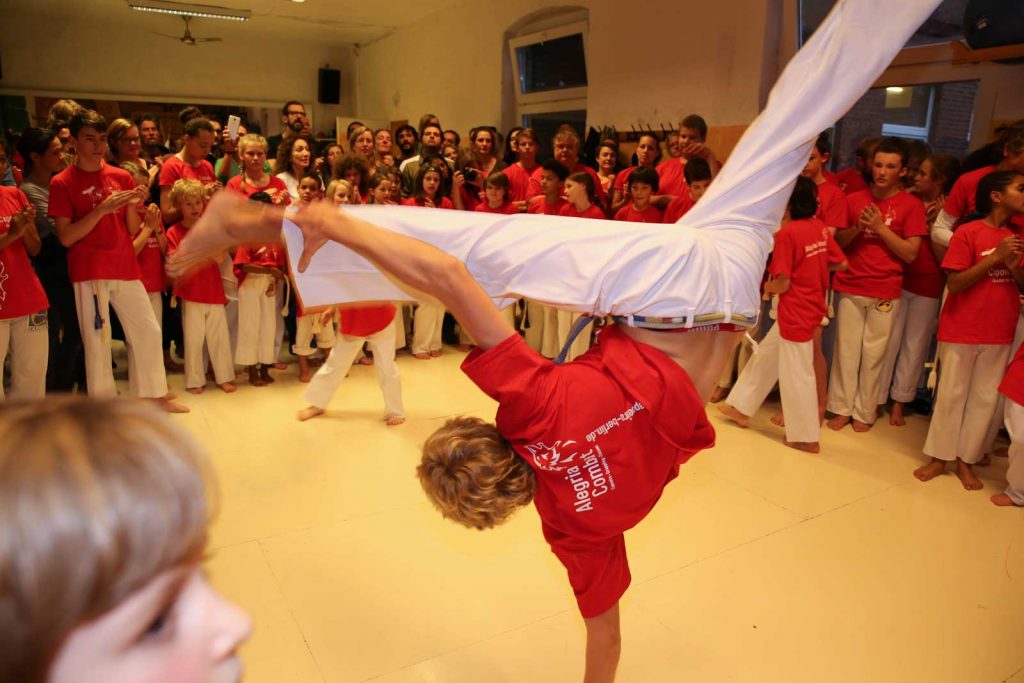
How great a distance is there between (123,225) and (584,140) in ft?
15.3

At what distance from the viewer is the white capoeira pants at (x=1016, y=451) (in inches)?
122

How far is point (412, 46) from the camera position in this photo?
9.96m

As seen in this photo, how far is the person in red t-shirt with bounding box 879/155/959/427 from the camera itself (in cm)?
408

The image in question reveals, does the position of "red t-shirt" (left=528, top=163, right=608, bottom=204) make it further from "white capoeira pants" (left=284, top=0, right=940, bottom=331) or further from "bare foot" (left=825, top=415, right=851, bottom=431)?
"white capoeira pants" (left=284, top=0, right=940, bottom=331)

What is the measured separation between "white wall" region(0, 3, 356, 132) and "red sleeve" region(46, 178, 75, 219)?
794 cm

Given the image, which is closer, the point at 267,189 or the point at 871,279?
the point at 871,279

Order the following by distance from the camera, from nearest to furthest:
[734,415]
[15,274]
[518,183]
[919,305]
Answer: [15,274]
[919,305]
[734,415]
[518,183]

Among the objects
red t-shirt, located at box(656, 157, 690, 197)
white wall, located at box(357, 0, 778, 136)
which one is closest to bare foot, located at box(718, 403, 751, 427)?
red t-shirt, located at box(656, 157, 690, 197)

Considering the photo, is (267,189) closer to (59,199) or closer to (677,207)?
(59,199)

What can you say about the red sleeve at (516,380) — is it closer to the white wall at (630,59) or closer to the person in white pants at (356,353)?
the person in white pants at (356,353)

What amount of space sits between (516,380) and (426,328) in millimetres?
4126

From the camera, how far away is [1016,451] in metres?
3.19

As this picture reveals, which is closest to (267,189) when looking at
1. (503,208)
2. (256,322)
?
(256,322)

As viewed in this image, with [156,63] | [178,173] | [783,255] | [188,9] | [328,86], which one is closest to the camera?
[783,255]
